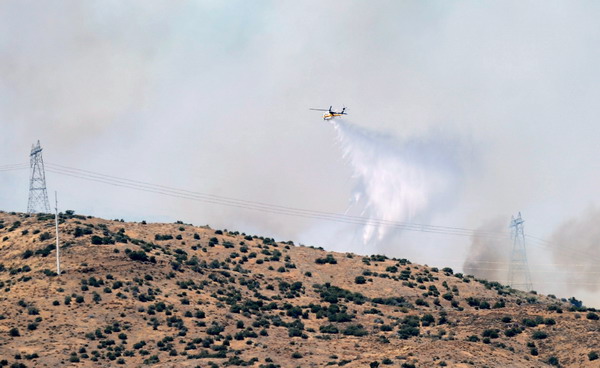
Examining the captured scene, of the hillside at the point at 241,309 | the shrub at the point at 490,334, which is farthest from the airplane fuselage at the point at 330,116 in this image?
the shrub at the point at 490,334

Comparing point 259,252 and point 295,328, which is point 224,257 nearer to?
point 259,252

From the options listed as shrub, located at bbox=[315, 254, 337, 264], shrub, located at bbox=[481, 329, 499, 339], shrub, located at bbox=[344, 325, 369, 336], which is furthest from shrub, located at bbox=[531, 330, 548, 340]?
shrub, located at bbox=[315, 254, 337, 264]

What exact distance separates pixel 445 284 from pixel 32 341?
72.9 metres

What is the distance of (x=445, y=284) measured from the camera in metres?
177

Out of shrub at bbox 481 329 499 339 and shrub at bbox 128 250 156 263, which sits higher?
shrub at bbox 128 250 156 263

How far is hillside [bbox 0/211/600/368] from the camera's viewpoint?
431 ft

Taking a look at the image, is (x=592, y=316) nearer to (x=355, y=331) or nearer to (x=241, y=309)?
(x=355, y=331)

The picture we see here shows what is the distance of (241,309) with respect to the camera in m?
152

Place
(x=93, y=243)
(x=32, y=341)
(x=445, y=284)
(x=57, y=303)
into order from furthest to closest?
(x=445, y=284) < (x=93, y=243) < (x=57, y=303) < (x=32, y=341)

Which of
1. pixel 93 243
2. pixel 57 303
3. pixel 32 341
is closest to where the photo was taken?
pixel 32 341

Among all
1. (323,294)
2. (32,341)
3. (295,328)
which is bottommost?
(32,341)

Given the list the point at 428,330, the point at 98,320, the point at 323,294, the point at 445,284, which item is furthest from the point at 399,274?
the point at 98,320

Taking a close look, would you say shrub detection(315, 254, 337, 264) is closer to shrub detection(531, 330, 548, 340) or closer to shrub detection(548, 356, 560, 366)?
shrub detection(531, 330, 548, 340)

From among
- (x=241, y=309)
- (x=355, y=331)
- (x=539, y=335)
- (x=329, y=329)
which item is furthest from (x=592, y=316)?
(x=241, y=309)
